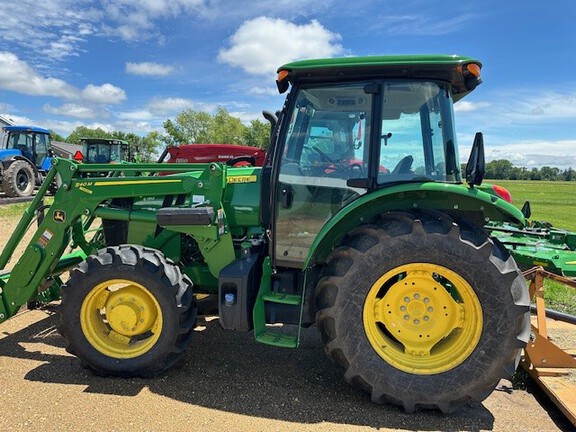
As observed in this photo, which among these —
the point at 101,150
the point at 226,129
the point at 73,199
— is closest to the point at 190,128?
the point at 226,129

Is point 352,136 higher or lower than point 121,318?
higher

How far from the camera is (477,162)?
3.08m

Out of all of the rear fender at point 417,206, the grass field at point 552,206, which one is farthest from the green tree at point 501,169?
→ the rear fender at point 417,206

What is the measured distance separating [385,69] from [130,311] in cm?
268

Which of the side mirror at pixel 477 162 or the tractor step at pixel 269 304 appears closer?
the side mirror at pixel 477 162

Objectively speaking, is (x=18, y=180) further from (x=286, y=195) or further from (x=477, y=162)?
(x=477, y=162)

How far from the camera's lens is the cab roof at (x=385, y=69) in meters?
3.10

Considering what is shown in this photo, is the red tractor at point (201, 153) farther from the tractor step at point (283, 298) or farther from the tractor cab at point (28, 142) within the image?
the tractor cab at point (28, 142)

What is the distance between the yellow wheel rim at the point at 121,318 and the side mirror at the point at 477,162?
2.54m

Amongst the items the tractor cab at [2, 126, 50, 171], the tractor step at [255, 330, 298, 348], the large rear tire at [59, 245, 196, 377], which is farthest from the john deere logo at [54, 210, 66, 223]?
the tractor cab at [2, 126, 50, 171]

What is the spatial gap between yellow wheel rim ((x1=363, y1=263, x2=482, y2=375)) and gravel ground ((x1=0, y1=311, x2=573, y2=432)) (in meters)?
0.37

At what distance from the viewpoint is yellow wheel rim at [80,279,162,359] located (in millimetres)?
3545

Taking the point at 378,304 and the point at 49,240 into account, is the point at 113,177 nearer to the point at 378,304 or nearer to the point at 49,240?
the point at 49,240

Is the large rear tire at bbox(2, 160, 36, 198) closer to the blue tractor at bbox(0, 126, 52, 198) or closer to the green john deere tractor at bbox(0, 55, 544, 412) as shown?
the blue tractor at bbox(0, 126, 52, 198)
